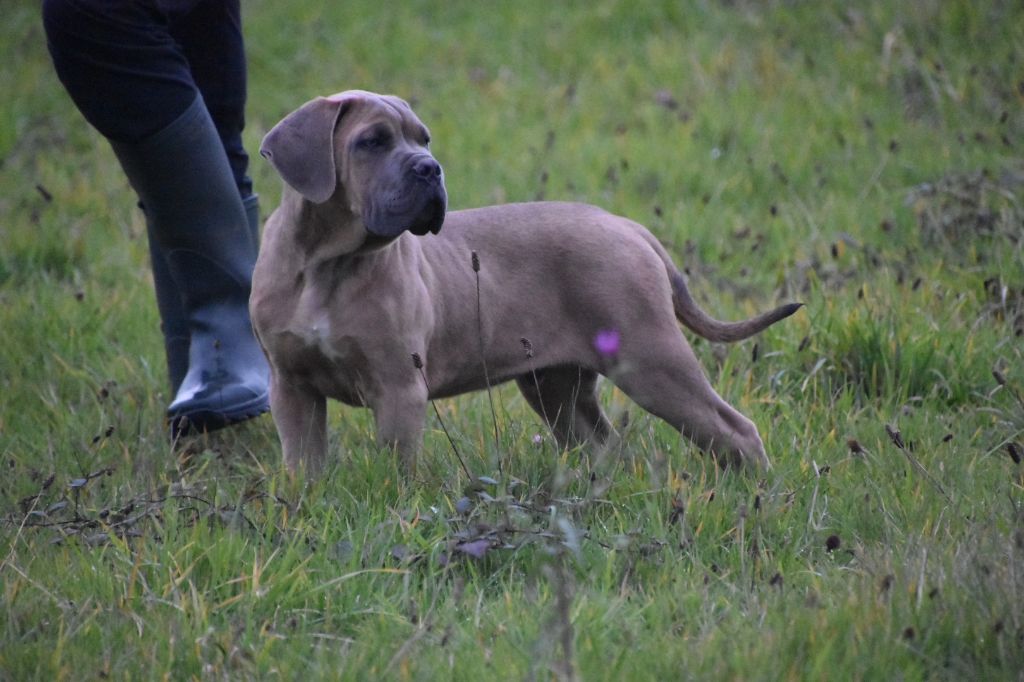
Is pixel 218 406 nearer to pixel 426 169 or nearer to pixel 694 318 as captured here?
pixel 426 169

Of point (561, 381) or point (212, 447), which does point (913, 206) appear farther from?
point (212, 447)

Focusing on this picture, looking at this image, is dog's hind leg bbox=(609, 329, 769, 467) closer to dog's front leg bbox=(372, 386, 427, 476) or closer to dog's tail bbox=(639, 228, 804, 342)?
dog's tail bbox=(639, 228, 804, 342)

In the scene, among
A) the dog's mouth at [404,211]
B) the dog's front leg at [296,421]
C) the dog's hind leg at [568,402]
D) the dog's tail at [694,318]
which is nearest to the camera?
the dog's mouth at [404,211]

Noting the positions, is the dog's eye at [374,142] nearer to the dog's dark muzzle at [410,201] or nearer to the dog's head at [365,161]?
the dog's head at [365,161]

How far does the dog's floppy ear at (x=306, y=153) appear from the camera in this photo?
3.47m

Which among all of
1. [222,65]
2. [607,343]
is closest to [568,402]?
[607,343]

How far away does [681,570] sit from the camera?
2.93m

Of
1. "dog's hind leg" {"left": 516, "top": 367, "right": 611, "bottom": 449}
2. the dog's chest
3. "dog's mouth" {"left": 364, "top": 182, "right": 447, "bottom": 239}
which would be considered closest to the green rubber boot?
the dog's chest

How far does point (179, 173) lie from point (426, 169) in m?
0.92

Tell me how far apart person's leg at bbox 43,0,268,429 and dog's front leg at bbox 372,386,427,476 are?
0.64 m

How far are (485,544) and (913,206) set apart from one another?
388 centimetres

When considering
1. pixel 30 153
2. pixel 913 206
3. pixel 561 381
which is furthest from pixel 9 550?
pixel 30 153

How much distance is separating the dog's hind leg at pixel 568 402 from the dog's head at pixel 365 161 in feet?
2.96

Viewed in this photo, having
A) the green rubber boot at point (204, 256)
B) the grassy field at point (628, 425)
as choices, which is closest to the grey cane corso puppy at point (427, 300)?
the grassy field at point (628, 425)
